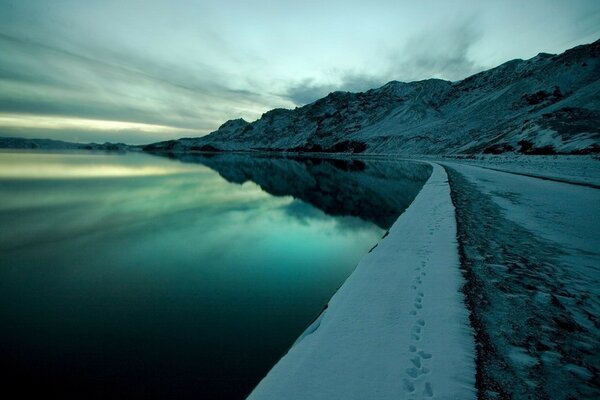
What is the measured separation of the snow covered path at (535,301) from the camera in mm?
3346

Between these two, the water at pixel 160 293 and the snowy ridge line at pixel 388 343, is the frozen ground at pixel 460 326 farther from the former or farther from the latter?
the water at pixel 160 293

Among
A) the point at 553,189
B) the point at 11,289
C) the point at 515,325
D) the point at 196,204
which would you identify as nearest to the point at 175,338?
the point at 11,289

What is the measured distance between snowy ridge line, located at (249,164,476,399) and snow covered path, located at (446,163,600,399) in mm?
275

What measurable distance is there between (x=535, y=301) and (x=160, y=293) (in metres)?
8.03

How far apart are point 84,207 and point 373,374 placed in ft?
69.7

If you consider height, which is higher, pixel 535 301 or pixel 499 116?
pixel 499 116

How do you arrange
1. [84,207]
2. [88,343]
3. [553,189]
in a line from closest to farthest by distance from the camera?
[88,343] < [553,189] < [84,207]

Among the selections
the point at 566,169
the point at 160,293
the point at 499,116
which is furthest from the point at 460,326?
the point at 499,116

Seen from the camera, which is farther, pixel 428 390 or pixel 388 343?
pixel 388 343

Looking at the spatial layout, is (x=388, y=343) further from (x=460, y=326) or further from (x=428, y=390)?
(x=460, y=326)

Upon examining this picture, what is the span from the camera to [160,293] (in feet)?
25.0

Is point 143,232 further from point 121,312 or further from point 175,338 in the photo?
point 175,338

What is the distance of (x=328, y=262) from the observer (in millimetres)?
10367

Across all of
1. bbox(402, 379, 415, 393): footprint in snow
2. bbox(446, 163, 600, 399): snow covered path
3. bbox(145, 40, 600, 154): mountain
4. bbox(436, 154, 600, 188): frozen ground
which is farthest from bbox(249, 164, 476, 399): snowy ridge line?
bbox(145, 40, 600, 154): mountain
